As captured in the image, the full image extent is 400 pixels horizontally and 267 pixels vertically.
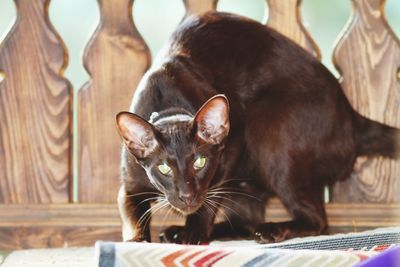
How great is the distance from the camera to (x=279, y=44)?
2.05 m

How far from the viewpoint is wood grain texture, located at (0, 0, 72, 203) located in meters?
2.08

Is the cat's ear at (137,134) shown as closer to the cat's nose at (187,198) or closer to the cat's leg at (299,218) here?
the cat's nose at (187,198)

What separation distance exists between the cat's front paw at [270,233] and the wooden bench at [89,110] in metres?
0.26

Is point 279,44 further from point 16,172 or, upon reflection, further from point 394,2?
point 16,172

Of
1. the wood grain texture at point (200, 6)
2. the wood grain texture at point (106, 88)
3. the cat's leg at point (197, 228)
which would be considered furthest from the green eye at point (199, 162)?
the wood grain texture at point (200, 6)

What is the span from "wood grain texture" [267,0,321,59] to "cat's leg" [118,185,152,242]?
0.61m

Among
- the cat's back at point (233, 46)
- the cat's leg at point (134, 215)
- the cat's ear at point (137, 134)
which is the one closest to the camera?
the cat's ear at point (137, 134)

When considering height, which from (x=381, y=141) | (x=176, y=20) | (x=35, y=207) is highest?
(x=176, y=20)

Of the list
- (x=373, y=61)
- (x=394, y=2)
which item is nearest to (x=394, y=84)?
(x=373, y=61)

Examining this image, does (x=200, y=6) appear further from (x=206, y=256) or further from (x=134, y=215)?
(x=206, y=256)

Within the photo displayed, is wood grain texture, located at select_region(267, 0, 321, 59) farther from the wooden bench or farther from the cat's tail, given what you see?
the cat's tail

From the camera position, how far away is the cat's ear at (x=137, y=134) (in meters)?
1.68

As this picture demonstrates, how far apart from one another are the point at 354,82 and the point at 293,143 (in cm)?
31

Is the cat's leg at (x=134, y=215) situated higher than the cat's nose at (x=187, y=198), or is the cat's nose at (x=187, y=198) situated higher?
the cat's nose at (x=187, y=198)
